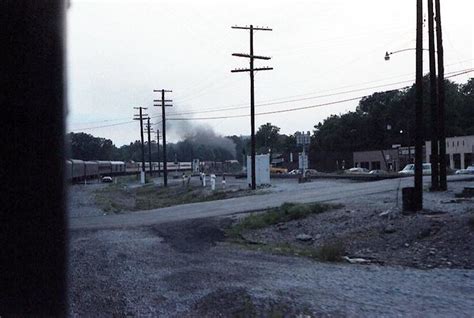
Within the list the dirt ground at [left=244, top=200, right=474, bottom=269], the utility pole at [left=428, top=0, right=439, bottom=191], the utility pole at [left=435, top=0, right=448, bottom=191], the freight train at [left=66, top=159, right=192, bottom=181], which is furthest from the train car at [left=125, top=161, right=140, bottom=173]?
the dirt ground at [left=244, top=200, right=474, bottom=269]

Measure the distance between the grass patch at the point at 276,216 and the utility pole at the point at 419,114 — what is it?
3769mm

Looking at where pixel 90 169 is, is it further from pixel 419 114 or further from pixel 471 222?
pixel 471 222

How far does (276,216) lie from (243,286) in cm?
1238

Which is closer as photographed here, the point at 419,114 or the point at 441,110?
the point at 419,114

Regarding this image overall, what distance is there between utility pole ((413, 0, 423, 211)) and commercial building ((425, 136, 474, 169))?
73.7 metres

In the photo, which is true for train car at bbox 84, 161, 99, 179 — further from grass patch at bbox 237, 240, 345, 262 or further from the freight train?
grass patch at bbox 237, 240, 345, 262

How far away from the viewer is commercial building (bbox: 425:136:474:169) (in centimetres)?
9256

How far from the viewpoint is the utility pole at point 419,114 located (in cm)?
1897

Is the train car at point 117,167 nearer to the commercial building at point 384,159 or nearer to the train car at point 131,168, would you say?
the train car at point 131,168

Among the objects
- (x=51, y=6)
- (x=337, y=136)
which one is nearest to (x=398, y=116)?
(x=337, y=136)

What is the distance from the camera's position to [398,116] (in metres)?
117

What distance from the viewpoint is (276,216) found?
2106 centimetres

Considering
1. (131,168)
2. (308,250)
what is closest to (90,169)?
(131,168)

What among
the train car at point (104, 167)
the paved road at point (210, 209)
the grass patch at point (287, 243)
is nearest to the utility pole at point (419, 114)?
the grass patch at point (287, 243)
